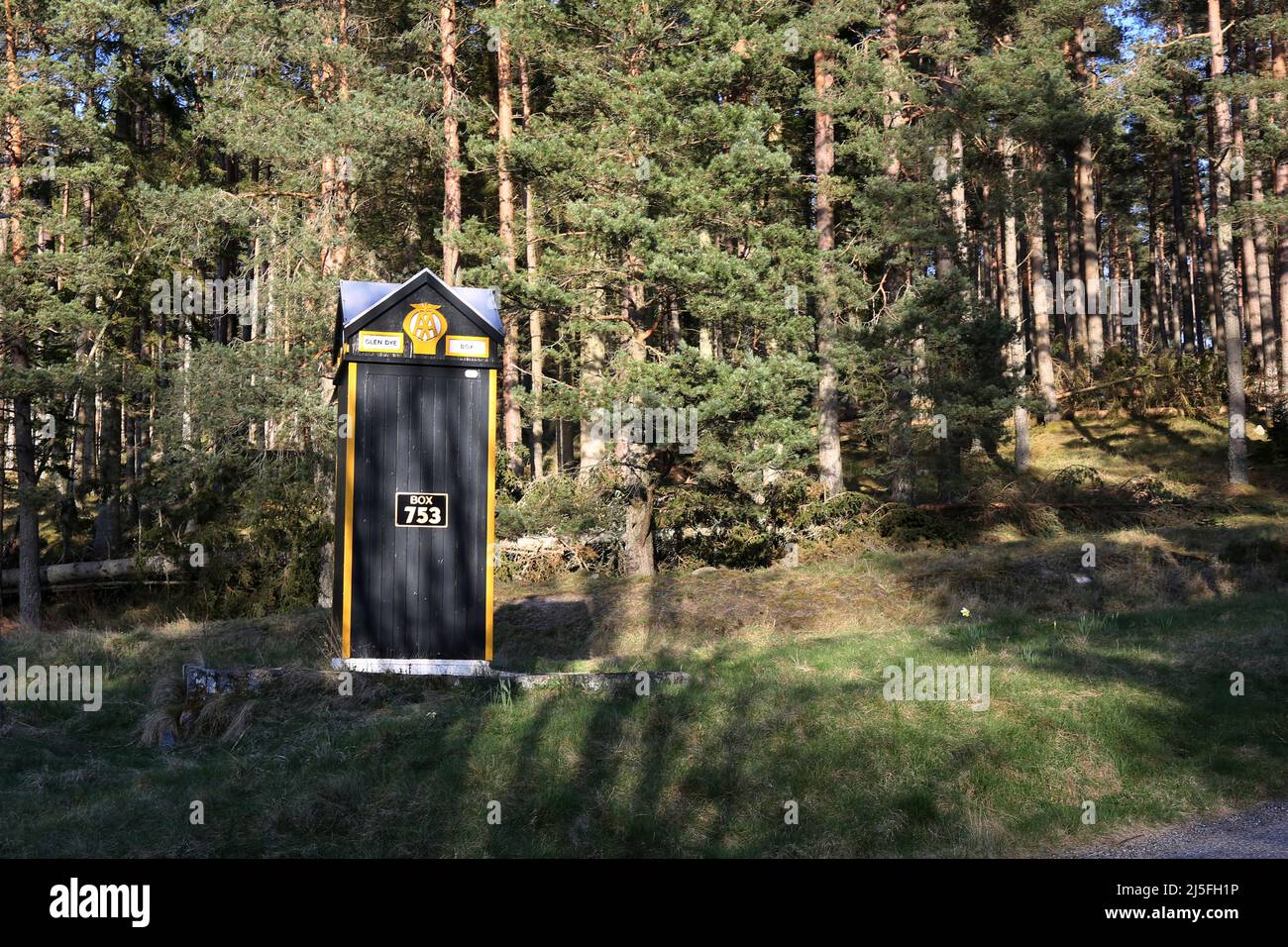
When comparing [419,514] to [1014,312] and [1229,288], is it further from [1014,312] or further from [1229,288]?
[1014,312]

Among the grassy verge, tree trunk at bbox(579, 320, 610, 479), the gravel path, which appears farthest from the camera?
tree trunk at bbox(579, 320, 610, 479)

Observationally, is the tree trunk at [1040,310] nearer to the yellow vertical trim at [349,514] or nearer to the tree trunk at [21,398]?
the yellow vertical trim at [349,514]

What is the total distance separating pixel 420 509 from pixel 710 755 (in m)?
4.35

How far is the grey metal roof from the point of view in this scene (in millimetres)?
11203

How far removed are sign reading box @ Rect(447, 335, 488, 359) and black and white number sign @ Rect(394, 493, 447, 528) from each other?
4.96 ft

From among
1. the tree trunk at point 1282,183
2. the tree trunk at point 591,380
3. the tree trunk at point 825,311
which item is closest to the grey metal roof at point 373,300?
the tree trunk at point 591,380

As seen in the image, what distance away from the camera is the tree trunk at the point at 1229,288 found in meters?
24.1

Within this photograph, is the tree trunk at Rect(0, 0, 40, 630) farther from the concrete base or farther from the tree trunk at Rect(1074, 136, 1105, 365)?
the tree trunk at Rect(1074, 136, 1105, 365)

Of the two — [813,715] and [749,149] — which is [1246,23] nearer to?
[749,149]

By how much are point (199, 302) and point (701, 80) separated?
15806mm

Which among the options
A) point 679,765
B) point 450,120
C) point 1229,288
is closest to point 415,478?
point 679,765

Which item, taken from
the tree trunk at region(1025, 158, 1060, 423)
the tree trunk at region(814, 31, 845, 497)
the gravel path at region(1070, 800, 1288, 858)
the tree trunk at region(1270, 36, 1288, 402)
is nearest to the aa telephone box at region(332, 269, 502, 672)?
the gravel path at region(1070, 800, 1288, 858)

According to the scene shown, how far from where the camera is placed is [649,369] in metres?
18.4
